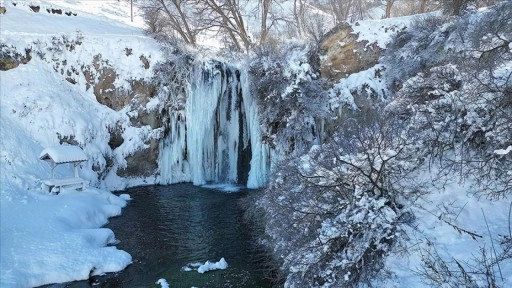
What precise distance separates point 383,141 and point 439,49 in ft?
29.0

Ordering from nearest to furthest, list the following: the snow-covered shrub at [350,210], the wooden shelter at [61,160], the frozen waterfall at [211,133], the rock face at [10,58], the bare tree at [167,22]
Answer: the snow-covered shrub at [350,210] < the wooden shelter at [61,160] < the rock face at [10,58] < the frozen waterfall at [211,133] < the bare tree at [167,22]

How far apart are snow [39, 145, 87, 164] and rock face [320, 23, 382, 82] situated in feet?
36.8

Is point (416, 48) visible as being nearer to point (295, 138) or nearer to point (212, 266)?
point (295, 138)

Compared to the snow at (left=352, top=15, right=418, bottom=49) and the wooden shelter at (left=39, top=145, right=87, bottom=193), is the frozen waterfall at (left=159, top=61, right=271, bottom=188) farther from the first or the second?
the snow at (left=352, top=15, right=418, bottom=49)

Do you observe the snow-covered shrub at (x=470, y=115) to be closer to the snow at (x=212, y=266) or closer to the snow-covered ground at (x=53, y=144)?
the snow at (x=212, y=266)

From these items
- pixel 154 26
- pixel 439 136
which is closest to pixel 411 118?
pixel 439 136

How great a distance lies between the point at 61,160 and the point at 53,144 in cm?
310

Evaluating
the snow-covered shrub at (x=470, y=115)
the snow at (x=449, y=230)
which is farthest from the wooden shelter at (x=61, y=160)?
the snow at (x=449, y=230)

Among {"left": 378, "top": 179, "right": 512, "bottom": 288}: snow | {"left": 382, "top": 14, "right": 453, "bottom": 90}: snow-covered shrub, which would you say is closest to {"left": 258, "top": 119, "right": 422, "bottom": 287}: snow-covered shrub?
{"left": 378, "top": 179, "right": 512, "bottom": 288}: snow

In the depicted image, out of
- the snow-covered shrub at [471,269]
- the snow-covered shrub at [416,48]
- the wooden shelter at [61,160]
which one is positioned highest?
the snow-covered shrub at [416,48]

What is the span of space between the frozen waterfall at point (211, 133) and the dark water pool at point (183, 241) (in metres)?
2.67

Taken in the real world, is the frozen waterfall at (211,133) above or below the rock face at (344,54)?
below

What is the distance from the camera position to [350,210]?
21.1 ft

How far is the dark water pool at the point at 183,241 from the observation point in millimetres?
9086
